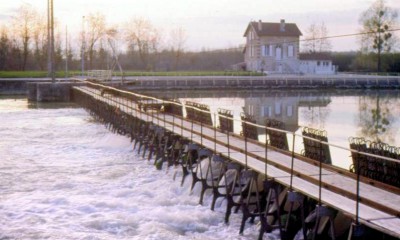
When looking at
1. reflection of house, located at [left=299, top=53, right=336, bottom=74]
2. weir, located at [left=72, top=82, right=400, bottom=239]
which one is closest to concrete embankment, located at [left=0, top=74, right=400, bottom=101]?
reflection of house, located at [left=299, top=53, right=336, bottom=74]

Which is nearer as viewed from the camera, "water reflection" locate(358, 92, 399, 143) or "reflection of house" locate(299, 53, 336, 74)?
"water reflection" locate(358, 92, 399, 143)

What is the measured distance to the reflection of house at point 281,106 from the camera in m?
34.7

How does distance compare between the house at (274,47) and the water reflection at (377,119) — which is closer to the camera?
the water reflection at (377,119)

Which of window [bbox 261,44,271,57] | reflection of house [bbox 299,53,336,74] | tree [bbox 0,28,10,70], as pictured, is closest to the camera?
window [bbox 261,44,271,57]

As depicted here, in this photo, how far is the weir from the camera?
25.1ft

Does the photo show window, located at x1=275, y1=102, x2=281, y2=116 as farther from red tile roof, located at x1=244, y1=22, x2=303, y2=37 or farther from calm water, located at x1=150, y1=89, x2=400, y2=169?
red tile roof, located at x1=244, y1=22, x2=303, y2=37

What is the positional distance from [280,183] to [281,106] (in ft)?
114

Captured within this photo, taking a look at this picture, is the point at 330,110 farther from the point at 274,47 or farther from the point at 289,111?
the point at 274,47

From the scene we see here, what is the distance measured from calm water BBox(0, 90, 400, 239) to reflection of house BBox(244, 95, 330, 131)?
13.6 ft

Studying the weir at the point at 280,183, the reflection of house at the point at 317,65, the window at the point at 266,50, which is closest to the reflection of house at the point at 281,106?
the weir at the point at 280,183

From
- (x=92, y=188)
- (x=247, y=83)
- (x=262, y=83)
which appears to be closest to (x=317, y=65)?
(x=262, y=83)

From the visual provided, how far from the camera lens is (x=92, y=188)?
13.8 metres

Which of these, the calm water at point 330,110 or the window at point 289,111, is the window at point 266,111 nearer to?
the calm water at point 330,110

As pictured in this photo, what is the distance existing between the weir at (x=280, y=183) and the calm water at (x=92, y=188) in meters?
0.48
